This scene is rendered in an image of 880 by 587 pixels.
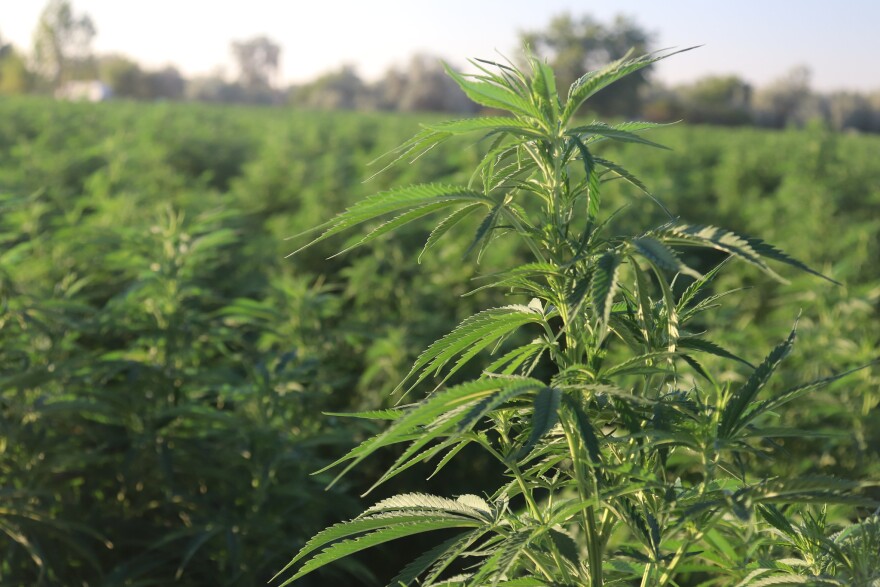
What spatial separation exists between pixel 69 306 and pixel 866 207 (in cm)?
958

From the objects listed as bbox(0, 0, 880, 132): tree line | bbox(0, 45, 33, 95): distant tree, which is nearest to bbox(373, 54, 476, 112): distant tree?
bbox(0, 0, 880, 132): tree line

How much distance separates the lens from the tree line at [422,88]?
169 ft

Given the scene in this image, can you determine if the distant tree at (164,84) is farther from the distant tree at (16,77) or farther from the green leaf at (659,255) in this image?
the green leaf at (659,255)

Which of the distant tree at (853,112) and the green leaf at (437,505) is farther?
the distant tree at (853,112)

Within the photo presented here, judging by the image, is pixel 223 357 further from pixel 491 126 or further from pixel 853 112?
pixel 853 112

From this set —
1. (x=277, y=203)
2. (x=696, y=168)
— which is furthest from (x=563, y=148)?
(x=696, y=168)

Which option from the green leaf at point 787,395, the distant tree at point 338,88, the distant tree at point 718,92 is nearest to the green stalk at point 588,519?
the green leaf at point 787,395

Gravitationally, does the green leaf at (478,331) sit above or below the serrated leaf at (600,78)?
below

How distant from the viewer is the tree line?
51.7 meters

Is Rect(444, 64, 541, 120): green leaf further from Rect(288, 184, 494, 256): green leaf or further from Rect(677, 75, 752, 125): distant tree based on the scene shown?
Rect(677, 75, 752, 125): distant tree

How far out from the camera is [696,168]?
1506 centimetres

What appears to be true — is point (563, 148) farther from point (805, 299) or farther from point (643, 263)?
point (805, 299)

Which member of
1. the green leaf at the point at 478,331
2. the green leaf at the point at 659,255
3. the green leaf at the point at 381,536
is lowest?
the green leaf at the point at 381,536

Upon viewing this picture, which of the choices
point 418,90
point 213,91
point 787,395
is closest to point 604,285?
point 787,395
